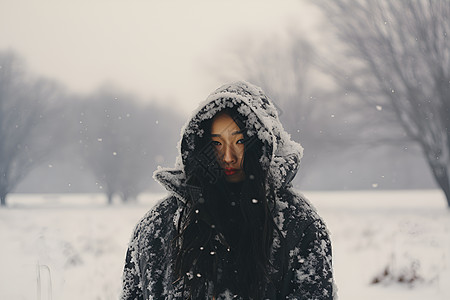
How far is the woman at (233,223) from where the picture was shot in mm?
1619

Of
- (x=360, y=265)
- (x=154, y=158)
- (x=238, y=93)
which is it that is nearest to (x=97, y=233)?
(x=360, y=265)

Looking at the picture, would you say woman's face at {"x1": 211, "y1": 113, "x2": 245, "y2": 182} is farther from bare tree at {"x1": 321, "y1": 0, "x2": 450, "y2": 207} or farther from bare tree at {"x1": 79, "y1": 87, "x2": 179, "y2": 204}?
bare tree at {"x1": 79, "y1": 87, "x2": 179, "y2": 204}

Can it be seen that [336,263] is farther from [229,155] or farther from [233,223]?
[229,155]

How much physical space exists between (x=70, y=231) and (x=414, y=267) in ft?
26.0

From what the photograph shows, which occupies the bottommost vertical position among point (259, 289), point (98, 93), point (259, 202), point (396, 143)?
point (259, 289)

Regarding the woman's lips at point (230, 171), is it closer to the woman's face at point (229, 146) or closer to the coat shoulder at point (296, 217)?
the woman's face at point (229, 146)

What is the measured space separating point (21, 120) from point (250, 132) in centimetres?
2148

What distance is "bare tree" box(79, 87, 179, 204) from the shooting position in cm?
2416

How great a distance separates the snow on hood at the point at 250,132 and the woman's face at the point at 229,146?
0.06 m

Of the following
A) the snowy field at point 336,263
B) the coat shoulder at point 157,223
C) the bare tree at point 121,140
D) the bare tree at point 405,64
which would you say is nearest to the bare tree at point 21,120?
the bare tree at point 121,140

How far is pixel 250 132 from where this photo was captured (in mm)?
1710

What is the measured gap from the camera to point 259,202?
5.52ft

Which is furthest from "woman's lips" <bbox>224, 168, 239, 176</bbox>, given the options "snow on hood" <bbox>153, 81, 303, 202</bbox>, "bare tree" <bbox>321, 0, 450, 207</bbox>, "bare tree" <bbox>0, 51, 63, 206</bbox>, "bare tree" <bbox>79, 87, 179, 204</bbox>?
"bare tree" <bbox>79, 87, 179, 204</bbox>

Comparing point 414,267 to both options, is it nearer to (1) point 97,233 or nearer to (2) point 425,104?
(1) point 97,233
